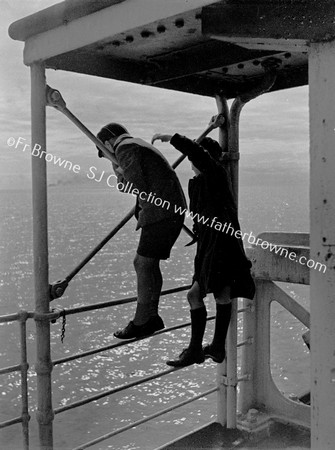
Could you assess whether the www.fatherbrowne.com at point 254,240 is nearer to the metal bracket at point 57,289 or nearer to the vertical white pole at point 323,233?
the vertical white pole at point 323,233

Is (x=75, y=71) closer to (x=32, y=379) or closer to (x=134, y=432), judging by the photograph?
(x=134, y=432)

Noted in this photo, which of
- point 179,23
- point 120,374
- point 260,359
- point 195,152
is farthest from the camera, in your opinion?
point 120,374

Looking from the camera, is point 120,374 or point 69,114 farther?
point 120,374

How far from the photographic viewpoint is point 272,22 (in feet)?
6.19

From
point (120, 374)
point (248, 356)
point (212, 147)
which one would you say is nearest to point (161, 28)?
point (212, 147)

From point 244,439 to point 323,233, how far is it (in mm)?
2800

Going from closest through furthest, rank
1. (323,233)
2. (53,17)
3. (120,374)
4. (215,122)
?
1. (323,233)
2. (53,17)
3. (215,122)
4. (120,374)

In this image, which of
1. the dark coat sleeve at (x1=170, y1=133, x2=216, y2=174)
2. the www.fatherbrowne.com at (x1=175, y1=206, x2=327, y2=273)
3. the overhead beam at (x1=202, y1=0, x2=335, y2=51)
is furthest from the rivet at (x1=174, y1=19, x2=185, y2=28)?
the www.fatherbrowne.com at (x1=175, y1=206, x2=327, y2=273)

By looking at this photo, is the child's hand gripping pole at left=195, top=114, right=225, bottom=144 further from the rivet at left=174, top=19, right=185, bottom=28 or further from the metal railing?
the rivet at left=174, top=19, right=185, bottom=28

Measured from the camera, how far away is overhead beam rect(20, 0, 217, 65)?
2285 millimetres

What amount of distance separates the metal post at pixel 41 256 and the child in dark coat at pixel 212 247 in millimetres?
730

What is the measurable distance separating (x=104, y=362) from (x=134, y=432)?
9.97 m

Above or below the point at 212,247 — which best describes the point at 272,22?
above

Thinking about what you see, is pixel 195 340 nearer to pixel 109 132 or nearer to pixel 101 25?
pixel 109 132
